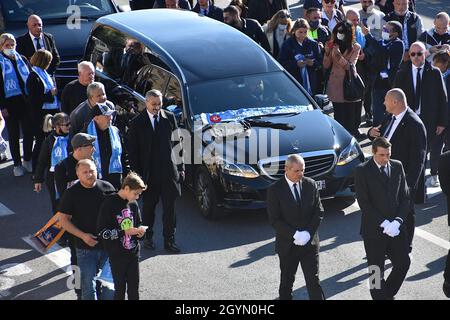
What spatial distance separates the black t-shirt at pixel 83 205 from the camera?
8.86 metres

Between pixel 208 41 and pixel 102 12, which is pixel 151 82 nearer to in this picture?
pixel 208 41

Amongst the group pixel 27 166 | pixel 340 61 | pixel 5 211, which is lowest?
pixel 27 166

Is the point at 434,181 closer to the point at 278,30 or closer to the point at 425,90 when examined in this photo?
the point at 425,90

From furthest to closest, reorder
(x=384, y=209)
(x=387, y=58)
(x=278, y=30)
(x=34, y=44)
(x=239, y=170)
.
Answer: (x=278, y=30) → (x=34, y=44) → (x=387, y=58) → (x=239, y=170) → (x=384, y=209)

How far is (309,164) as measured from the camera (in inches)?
453

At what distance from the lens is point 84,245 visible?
29.1 ft

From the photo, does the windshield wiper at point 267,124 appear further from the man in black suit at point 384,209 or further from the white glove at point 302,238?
the white glove at point 302,238

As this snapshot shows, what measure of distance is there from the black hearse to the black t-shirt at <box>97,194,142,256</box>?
292 cm

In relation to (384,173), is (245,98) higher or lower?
lower

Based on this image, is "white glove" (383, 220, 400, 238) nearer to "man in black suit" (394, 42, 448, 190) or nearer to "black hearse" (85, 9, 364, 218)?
"black hearse" (85, 9, 364, 218)

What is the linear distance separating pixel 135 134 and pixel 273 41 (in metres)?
6.03

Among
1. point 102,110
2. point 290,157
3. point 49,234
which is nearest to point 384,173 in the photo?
point 290,157

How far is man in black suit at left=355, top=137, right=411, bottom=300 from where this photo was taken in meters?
9.21

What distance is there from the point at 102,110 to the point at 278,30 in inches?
→ 242
